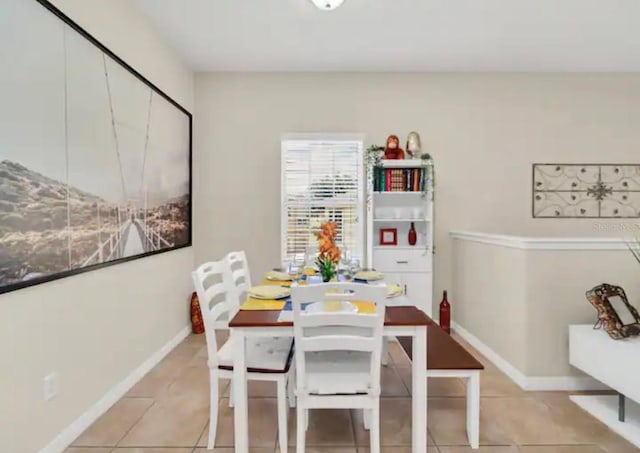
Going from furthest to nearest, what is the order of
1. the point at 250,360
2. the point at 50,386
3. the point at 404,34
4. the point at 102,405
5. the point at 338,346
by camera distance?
the point at 404,34, the point at 102,405, the point at 250,360, the point at 50,386, the point at 338,346

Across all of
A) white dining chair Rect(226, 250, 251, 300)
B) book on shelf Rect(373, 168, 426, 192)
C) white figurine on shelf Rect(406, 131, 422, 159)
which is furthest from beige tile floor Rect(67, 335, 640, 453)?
white figurine on shelf Rect(406, 131, 422, 159)

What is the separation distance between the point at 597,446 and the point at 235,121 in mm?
4152

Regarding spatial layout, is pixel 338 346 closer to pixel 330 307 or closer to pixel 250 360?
pixel 330 307

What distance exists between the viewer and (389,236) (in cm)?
467

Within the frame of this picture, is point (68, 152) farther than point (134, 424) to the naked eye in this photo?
No

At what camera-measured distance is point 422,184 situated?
4426 millimetres

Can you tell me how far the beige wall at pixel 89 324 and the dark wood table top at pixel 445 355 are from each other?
6.49 ft

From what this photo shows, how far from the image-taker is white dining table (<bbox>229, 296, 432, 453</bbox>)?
2029 millimetres

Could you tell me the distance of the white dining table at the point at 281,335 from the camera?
2029 mm

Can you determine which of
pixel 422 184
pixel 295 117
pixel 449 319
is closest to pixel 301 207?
pixel 295 117

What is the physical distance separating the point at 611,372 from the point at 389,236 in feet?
7.96

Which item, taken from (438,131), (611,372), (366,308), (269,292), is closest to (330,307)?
(366,308)

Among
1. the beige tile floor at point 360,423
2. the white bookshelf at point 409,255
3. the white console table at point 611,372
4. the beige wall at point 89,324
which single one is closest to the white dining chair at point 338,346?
the beige tile floor at point 360,423

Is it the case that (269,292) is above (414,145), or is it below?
below
